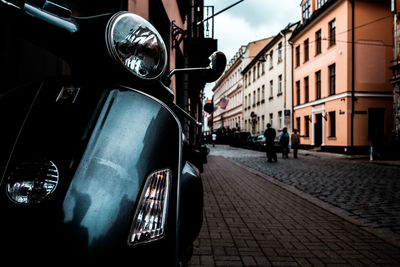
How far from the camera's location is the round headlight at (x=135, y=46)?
4.31ft

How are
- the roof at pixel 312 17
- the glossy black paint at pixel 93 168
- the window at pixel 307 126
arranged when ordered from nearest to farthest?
1. the glossy black paint at pixel 93 168
2. the roof at pixel 312 17
3. the window at pixel 307 126

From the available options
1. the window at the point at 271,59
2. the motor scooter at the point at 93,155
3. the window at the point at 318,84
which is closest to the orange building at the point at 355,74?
the window at the point at 318,84

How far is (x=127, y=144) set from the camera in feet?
3.80

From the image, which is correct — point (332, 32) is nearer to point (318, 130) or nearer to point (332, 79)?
point (332, 79)

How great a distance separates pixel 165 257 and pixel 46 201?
464mm

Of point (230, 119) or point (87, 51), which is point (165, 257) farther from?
point (230, 119)

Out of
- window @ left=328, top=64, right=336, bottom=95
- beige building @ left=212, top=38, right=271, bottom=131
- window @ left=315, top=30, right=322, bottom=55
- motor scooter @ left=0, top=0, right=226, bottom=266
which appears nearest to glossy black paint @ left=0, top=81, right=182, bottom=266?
motor scooter @ left=0, top=0, right=226, bottom=266

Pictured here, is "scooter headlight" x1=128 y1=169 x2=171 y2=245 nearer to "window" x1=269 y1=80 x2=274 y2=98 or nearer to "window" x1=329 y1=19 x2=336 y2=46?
"window" x1=329 y1=19 x2=336 y2=46

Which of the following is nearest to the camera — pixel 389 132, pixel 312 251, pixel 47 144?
pixel 47 144

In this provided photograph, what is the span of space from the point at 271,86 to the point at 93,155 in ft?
114

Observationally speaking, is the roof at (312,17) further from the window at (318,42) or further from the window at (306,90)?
the window at (306,90)

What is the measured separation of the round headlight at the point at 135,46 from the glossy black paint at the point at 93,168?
173mm

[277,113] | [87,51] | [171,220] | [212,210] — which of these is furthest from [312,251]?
[277,113]

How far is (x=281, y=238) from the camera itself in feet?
11.3
